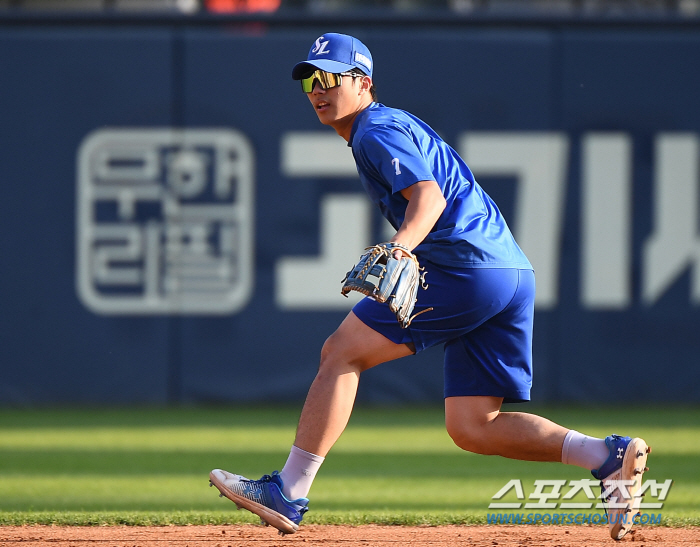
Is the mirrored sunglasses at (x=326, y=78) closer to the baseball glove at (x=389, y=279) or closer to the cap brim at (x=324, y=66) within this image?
the cap brim at (x=324, y=66)

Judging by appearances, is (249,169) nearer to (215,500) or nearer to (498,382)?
(215,500)

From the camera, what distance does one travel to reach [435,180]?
3.53m

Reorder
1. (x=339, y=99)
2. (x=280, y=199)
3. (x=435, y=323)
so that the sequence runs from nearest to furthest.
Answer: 1. (x=435, y=323)
2. (x=339, y=99)
3. (x=280, y=199)

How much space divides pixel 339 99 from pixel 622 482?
5.64 ft

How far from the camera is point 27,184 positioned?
9.52m

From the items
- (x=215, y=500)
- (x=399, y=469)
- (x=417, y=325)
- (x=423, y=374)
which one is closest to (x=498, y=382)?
(x=417, y=325)

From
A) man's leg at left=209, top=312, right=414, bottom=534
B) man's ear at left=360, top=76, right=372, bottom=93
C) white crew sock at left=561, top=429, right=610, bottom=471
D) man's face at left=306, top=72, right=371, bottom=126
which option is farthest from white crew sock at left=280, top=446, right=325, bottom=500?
man's ear at left=360, top=76, right=372, bottom=93

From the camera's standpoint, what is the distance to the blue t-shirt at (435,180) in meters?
3.46

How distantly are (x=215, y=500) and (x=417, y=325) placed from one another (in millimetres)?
2388

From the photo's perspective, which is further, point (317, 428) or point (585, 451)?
point (585, 451)

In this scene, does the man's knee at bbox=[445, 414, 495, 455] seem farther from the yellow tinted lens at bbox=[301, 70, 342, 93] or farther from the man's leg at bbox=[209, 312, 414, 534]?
the yellow tinted lens at bbox=[301, 70, 342, 93]

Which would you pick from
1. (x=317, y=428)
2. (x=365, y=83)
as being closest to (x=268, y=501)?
(x=317, y=428)

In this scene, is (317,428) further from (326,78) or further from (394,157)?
(326,78)

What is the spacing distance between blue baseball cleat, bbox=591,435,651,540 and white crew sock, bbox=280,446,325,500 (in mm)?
1051
